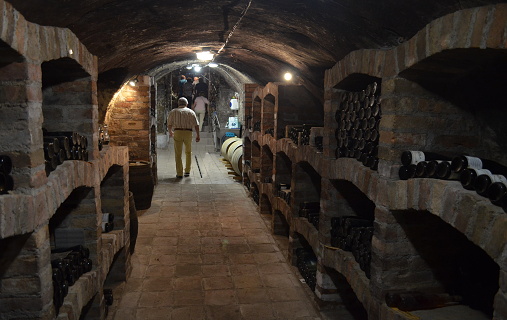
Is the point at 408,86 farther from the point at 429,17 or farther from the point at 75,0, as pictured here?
the point at 75,0

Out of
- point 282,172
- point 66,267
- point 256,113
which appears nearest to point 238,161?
point 256,113

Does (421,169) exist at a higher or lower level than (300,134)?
lower

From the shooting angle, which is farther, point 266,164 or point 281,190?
point 266,164

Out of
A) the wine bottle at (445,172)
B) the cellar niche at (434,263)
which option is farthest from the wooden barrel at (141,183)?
the wine bottle at (445,172)

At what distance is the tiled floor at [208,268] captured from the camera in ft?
13.6

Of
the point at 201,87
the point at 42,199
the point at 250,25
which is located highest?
the point at 201,87

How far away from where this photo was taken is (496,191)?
1.91m

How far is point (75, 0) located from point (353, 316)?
155 inches

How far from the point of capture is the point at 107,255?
12.6 ft

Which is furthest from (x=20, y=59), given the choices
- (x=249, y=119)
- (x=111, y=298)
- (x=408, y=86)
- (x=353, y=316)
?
(x=249, y=119)

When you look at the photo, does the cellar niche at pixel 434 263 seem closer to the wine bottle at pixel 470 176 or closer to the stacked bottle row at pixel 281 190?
the wine bottle at pixel 470 176

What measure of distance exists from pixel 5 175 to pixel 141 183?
5.02 meters

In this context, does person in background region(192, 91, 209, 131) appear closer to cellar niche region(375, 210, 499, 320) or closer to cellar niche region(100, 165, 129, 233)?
cellar niche region(100, 165, 129, 233)

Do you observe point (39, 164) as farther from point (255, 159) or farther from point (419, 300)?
point (255, 159)
